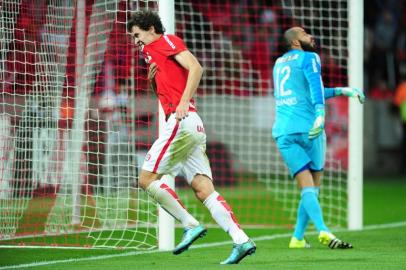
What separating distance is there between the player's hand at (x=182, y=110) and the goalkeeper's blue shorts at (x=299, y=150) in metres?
2.05

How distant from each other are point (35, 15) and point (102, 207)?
77.0 inches

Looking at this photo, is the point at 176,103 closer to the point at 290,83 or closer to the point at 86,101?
the point at 290,83

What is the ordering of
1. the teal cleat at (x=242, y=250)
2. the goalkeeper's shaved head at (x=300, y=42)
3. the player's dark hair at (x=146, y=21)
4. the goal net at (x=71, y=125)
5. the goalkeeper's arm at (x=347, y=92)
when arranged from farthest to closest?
the goal net at (x=71, y=125) → the goalkeeper's shaved head at (x=300, y=42) → the goalkeeper's arm at (x=347, y=92) → the player's dark hair at (x=146, y=21) → the teal cleat at (x=242, y=250)

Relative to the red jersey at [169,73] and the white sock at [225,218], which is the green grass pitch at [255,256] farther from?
the red jersey at [169,73]

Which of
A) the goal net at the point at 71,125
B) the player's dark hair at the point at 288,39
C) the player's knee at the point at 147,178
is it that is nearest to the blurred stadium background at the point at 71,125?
the goal net at the point at 71,125

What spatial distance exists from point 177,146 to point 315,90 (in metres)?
1.89

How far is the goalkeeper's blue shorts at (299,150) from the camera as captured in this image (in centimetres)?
979

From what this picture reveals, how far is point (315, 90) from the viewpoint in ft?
31.5

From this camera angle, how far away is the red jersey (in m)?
8.25

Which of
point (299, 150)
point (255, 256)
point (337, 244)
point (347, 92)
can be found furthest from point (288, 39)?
point (255, 256)

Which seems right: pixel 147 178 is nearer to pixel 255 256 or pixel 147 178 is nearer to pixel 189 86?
pixel 189 86

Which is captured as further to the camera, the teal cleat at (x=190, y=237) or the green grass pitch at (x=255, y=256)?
the green grass pitch at (x=255, y=256)

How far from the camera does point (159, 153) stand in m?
8.21

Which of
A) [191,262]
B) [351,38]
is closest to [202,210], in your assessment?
[351,38]
